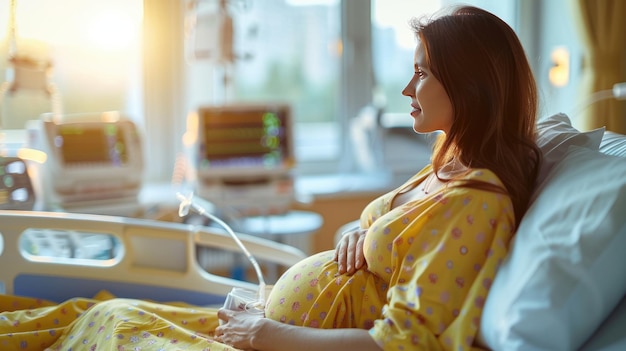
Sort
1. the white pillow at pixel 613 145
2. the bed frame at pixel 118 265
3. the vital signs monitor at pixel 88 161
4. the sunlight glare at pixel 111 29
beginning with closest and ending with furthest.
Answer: the white pillow at pixel 613 145
the bed frame at pixel 118 265
the vital signs monitor at pixel 88 161
the sunlight glare at pixel 111 29

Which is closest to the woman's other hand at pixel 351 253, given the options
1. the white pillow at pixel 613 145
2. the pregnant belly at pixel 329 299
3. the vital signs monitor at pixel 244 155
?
the pregnant belly at pixel 329 299

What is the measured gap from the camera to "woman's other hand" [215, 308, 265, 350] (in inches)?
49.0

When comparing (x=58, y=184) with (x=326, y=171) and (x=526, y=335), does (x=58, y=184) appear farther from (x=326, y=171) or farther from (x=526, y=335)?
(x=526, y=335)

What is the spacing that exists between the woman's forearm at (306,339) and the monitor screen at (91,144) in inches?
56.0

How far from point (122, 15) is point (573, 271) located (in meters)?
2.35

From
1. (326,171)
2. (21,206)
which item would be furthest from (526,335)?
(326,171)

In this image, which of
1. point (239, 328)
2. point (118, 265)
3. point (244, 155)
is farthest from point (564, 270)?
point (244, 155)

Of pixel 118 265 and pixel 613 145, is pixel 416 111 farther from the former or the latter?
pixel 118 265

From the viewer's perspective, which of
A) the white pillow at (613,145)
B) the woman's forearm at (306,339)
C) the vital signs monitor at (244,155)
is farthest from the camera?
the vital signs monitor at (244,155)

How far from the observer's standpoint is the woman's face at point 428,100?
1.24 meters

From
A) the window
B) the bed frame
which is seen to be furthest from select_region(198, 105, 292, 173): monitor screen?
the bed frame

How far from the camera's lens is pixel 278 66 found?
3.40 meters

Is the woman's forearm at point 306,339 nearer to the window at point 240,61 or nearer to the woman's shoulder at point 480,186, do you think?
the woman's shoulder at point 480,186

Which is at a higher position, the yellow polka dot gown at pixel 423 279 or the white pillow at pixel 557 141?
the white pillow at pixel 557 141
